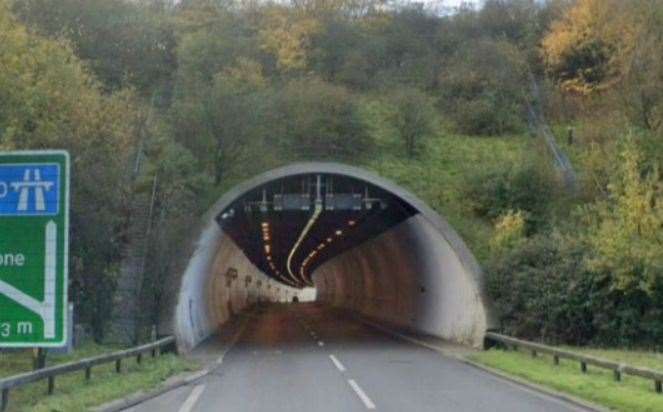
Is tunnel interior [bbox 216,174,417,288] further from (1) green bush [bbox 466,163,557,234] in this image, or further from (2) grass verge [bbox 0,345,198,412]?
(2) grass verge [bbox 0,345,198,412]

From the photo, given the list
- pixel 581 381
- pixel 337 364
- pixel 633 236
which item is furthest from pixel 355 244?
pixel 581 381

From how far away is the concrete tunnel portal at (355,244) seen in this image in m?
38.3

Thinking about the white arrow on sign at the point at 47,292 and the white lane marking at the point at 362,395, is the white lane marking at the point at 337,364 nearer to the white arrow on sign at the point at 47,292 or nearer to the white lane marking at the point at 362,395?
the white lane marking at the point at 362,395

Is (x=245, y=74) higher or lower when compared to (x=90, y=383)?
higher

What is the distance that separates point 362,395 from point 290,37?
4459 cm

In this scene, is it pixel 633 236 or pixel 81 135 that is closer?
pixel 81 135

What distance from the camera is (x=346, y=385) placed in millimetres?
24266

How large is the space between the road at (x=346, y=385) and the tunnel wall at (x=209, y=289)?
1960 mm

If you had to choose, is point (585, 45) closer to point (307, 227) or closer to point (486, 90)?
point (486, 90)

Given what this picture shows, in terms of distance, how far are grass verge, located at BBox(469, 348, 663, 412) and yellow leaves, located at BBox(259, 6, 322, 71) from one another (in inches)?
1270

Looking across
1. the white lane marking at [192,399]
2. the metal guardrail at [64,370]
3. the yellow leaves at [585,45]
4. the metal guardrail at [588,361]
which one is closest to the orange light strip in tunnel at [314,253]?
the yellow leaves at [585,45]

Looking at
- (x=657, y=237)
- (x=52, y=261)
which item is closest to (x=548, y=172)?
(x=657, y=237)

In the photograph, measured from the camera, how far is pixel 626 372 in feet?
74.2

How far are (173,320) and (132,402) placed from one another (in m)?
15.0
